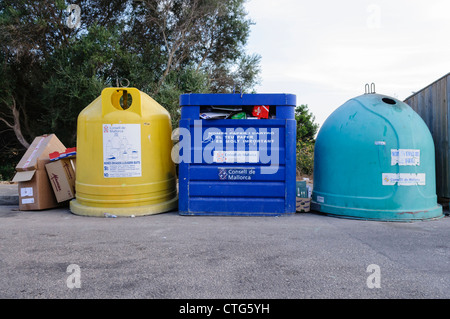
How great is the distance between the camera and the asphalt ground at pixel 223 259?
6.86 feet

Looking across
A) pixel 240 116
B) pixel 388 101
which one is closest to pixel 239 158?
pixel 240 116

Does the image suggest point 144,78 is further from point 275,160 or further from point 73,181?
point 275,160

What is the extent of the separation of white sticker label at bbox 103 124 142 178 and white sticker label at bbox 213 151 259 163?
103 cm

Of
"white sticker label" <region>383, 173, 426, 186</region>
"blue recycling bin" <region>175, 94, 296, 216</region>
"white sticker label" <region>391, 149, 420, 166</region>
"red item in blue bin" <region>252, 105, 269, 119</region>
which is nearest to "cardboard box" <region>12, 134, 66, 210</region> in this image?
"blue recycling bin" <region>175, 94, 296, 216</region>

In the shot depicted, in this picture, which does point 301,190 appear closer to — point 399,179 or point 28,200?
point 399,179

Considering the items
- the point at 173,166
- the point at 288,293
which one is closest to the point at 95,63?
the point at 173,166

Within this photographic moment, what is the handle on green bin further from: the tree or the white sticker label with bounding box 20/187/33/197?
the tree

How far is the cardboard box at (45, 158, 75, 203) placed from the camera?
16.0 ft

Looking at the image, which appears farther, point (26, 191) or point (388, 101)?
point (26, 191)

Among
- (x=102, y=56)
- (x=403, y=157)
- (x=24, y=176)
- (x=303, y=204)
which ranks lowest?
(x=303, y=204)

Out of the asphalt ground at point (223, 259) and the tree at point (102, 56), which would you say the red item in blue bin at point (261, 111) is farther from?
the tree at point (102, 56)

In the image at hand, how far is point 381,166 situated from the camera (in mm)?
4098

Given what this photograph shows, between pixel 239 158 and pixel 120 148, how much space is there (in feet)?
4.95

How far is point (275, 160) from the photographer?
14.3 ft
